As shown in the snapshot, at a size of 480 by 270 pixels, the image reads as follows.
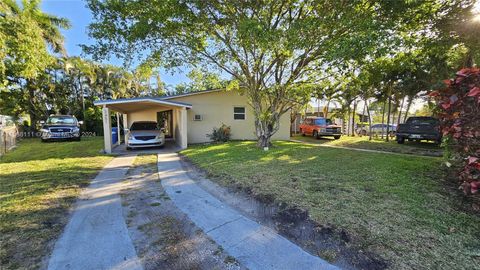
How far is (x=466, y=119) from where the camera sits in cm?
354

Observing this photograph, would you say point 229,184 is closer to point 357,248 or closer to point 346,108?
point 357,248

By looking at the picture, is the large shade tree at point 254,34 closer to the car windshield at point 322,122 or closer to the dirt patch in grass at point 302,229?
the dirt patch in grass at point 302,229

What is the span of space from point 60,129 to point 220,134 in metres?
10.3

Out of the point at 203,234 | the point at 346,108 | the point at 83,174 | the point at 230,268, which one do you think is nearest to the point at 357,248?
the point at 230,268

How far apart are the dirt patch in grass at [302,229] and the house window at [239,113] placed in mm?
10477

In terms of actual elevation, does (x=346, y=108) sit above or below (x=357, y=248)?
above

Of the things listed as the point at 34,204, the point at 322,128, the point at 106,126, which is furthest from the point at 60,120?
the point at 322,128

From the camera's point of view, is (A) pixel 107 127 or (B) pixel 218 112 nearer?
(A) pixel 107 127

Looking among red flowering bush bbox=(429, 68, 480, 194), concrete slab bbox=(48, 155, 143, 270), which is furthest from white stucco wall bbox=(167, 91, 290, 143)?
red flowering bush bbox=(429, 68, 480, 194)

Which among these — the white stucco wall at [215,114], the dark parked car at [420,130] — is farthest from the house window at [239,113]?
the dark parked car at [420,130]

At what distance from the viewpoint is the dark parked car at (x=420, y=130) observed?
11.8 metres

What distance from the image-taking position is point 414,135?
12.7 meters

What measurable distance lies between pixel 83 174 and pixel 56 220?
10.6 ft

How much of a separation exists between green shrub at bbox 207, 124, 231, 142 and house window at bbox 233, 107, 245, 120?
118cm
